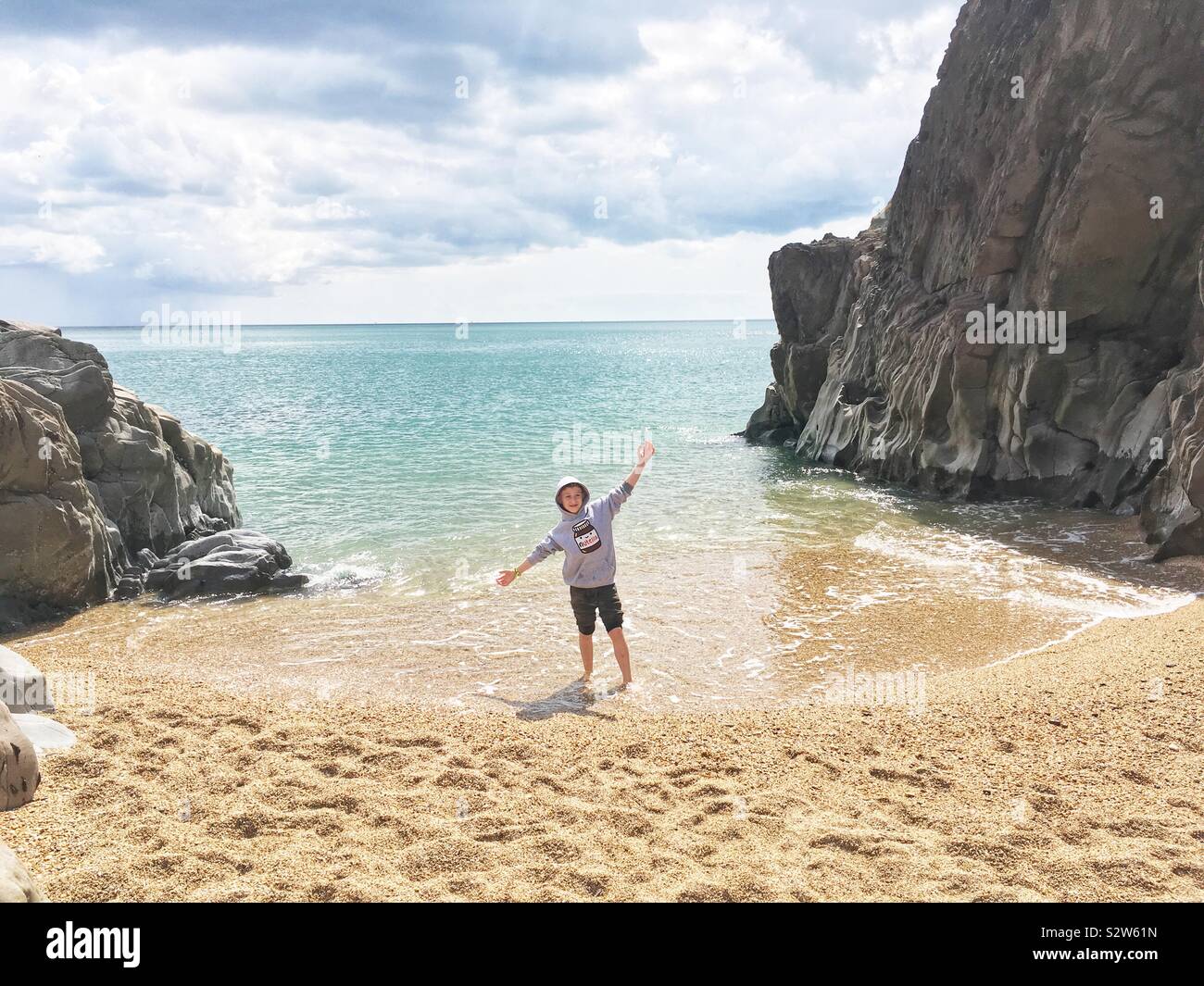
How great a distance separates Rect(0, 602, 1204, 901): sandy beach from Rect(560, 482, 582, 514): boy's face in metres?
2.14

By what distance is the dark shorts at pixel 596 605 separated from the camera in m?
9.09

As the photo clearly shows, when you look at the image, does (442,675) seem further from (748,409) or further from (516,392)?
(516,392)

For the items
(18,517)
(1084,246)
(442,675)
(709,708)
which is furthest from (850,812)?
(1084,246)

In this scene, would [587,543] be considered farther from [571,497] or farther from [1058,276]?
[1058,276]

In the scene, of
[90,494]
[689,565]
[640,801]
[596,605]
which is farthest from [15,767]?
[689,565]

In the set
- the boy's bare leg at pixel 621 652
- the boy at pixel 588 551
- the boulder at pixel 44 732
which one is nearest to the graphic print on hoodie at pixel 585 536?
the boy at pixel 588 551

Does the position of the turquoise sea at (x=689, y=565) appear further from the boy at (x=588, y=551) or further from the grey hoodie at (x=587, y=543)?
the grey hoodie at (x=587, y=543)

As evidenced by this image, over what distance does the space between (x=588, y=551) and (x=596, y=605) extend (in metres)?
0.67

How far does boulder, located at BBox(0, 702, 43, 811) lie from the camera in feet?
18.2

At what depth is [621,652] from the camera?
30.6 feet

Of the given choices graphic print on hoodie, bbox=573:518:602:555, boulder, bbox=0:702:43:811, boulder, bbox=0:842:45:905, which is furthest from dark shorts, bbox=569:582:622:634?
boulder, bbox=0:842:45:905

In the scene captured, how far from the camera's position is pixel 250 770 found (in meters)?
6.48

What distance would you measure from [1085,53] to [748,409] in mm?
34355

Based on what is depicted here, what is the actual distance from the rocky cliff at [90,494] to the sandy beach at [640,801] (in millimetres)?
5289
